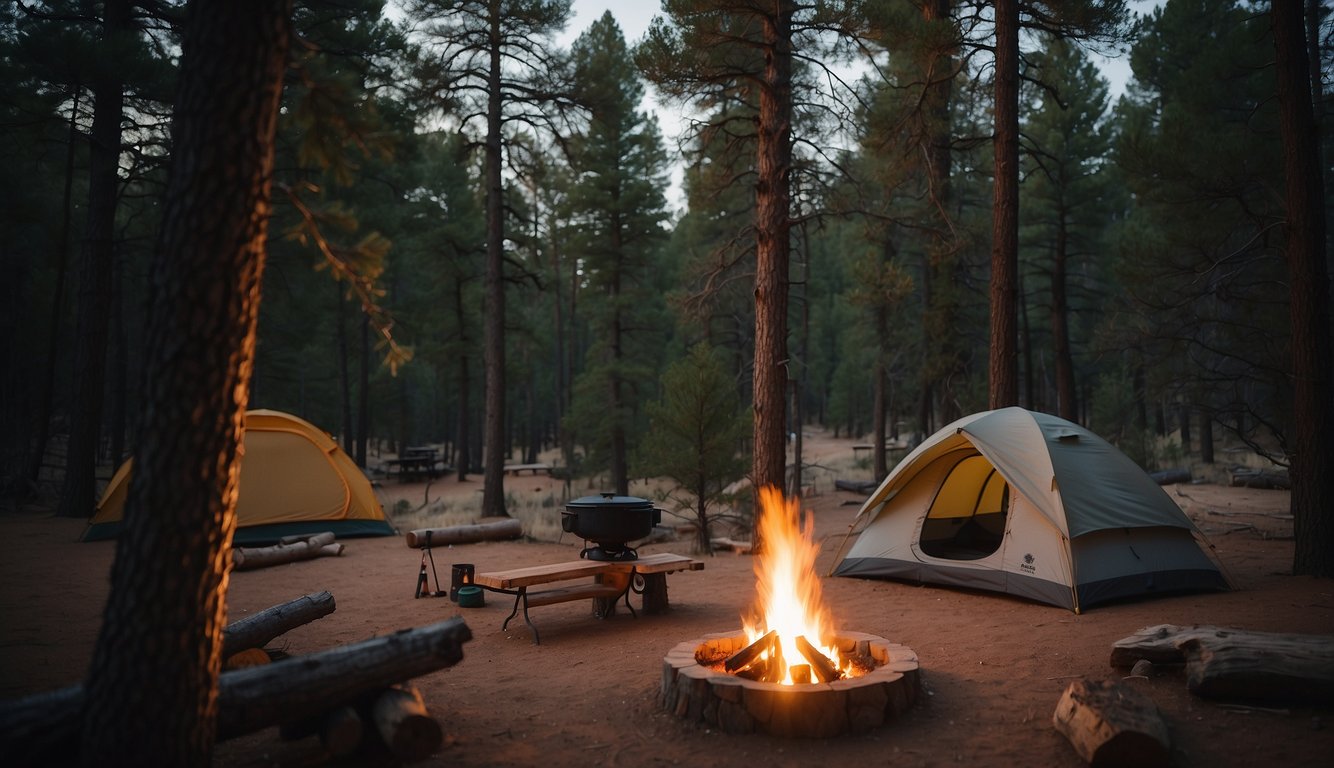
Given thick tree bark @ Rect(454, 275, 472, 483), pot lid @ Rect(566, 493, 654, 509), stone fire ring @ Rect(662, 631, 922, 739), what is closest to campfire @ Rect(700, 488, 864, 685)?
stone fire ring @ Rect(662, 631, 922, 739)

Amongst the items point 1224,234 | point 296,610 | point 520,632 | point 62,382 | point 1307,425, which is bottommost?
point 520,632

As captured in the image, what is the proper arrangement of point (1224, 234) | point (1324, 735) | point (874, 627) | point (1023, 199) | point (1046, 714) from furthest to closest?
point (1023, 199) < point (1224, 234) < point (874, 627) < point (1046, 714) < point (1324, 735)

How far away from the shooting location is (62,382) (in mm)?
27250

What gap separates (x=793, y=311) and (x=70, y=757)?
133 feet

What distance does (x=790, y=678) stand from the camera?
4.53 m

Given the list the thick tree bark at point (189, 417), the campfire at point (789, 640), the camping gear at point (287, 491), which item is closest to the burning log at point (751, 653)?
the campfire at point (789, 640)

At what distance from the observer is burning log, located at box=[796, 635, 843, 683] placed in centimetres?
450

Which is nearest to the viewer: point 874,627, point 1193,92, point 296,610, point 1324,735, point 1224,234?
point 1324,735

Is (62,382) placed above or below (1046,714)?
above

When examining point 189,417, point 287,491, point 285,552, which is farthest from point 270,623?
point 287,491

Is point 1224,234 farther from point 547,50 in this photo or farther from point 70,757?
point 70,757

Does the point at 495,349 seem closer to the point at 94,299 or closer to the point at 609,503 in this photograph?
the point at 94,299

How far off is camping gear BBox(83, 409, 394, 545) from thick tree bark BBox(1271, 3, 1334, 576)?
40.3ft

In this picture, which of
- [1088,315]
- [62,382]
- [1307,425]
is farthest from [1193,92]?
[62,382]
